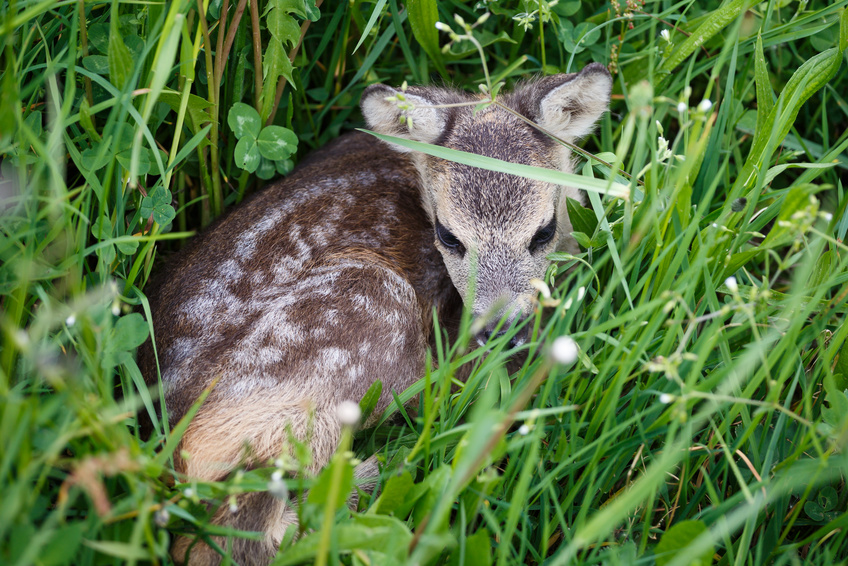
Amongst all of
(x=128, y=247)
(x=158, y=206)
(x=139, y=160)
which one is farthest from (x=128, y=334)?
(x=139, y=160)

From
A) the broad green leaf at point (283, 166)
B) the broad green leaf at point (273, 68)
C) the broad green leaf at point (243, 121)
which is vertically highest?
the broad green leaf at point (273, 68)

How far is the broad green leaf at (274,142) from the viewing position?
3.80m

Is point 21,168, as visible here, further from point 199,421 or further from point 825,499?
point 825,499

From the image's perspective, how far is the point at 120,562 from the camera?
220 cm

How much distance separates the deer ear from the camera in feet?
11.2

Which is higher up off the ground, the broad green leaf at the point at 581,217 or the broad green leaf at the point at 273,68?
the broad green leaf at the point at 273,68

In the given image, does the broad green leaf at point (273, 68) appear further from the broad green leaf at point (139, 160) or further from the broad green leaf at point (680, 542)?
the broad green leaf at point (680, 542)

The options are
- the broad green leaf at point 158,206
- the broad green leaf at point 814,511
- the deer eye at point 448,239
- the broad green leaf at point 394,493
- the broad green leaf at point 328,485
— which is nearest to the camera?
the broad green leaf at point 328,485

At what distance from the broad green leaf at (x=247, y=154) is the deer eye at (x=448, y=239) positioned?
112 cm

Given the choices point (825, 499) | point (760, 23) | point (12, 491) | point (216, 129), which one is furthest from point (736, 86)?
point (12, 491)

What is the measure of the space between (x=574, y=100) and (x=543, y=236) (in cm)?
78

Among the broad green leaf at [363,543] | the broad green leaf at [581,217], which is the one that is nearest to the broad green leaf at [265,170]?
the broad green leaf at [581,217]

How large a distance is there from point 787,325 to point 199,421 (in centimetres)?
266

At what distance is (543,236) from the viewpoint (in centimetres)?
361
